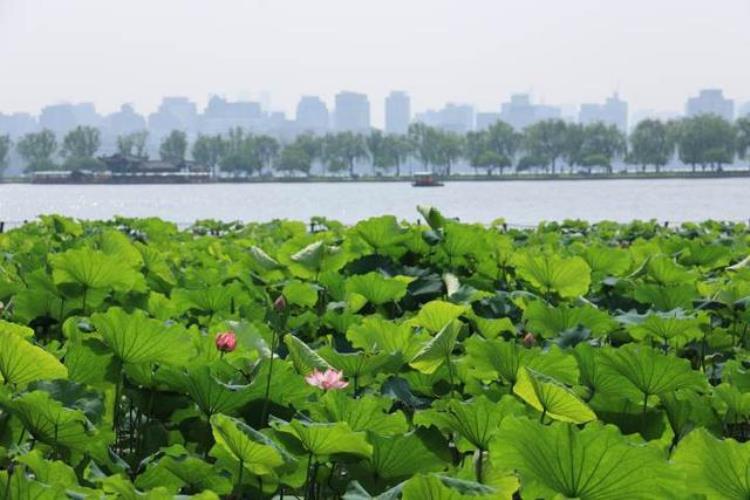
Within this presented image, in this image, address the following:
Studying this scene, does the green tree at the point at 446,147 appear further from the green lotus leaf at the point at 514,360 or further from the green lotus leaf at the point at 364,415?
the green lotus leaf at the point at 364,415

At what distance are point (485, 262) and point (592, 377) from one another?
1.33 m

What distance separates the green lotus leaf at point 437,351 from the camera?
1472 mm

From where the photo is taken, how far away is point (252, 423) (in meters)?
1.34

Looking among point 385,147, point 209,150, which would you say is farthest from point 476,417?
point 209,150

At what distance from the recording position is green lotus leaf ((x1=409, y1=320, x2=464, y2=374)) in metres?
1.47

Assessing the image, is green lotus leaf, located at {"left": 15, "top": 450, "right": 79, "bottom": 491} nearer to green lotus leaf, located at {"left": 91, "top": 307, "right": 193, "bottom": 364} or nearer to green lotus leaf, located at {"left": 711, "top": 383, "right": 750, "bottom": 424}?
green lotus leaf, located at {"left": 91, "top": 307, "right": 193, "bottom": 364}

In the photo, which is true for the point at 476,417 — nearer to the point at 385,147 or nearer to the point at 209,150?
the point at 385,147

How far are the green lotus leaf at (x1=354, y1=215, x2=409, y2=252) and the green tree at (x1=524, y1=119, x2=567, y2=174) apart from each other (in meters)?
92.9

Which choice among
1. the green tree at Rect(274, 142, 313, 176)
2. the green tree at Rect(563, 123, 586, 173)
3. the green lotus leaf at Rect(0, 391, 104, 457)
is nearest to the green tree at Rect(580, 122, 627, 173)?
the green tree at Rect(563, 123, 586, 173)

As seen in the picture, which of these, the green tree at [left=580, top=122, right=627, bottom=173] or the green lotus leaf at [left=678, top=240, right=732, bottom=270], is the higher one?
the green tree at [left=580, top=122, right=627, bottom=173]

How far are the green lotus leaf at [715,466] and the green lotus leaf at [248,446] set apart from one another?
396 mm

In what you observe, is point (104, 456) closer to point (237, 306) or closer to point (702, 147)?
point (237, 306)

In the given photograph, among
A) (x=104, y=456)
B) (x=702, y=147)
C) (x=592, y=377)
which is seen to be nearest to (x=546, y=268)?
(x=592, y=377)

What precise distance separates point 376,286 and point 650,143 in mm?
91878
